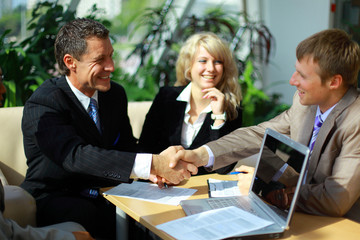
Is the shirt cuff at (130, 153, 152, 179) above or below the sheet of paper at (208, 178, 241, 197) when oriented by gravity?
above

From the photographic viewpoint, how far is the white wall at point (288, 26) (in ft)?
18.5

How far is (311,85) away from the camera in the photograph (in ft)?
6.04

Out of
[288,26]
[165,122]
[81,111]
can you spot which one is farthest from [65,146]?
[288,26]

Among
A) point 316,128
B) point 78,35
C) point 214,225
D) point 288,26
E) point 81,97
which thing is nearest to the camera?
point 214,225

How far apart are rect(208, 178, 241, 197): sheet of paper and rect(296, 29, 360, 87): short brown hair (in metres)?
0.68

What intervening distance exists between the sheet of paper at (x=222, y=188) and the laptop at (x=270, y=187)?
113 millimetres

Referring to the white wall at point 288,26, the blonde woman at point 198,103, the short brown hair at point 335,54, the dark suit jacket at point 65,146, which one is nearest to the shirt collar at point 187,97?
the blonde woman at point 198,103

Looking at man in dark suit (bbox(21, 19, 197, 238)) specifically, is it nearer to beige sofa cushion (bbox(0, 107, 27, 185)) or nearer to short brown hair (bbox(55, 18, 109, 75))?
short brown hair (bbox(55, 18, 109, 75))

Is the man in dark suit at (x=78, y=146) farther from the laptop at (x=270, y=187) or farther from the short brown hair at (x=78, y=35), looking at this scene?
the laptop at (x=270, y=187)

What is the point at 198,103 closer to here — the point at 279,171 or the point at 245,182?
the point at 245,182

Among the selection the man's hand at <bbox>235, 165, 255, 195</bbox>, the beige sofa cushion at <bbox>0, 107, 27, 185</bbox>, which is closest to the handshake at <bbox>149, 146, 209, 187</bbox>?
the man's hand at <bbox>235, 165, 255, 195</bbox>

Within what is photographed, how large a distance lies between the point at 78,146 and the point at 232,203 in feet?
2.91

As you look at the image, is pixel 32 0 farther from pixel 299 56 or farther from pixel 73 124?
pixel 299 56

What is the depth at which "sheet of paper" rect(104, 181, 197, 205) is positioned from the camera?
186cm
